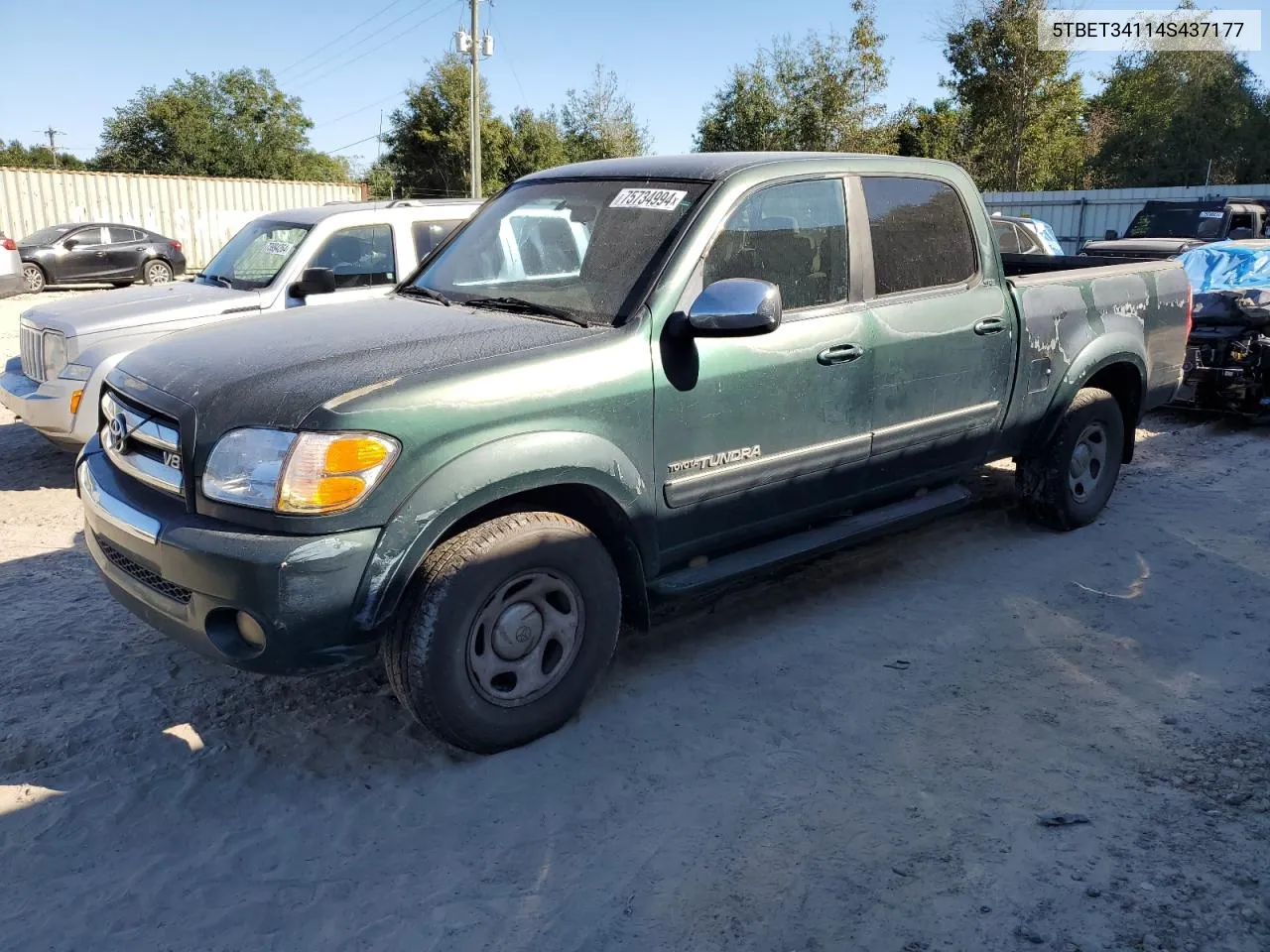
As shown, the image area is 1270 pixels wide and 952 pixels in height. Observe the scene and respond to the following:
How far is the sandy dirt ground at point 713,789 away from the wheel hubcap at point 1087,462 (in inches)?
34.0

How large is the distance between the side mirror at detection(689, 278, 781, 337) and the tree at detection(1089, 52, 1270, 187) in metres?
37.0

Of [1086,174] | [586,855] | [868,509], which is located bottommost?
[586,855]

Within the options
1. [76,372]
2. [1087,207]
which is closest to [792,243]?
[76,372]

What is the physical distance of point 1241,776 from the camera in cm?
A: 322

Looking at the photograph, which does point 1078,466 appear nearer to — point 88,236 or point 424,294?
point 424,294

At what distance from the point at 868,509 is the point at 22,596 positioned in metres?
3.92

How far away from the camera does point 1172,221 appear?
13797 mm

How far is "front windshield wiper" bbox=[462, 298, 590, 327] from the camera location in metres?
3.65

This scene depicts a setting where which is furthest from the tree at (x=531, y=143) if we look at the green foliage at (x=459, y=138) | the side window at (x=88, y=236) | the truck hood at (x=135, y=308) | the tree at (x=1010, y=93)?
the truck hood at (x=135, y=308)

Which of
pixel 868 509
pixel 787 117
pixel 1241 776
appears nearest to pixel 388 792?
pixel 868 509

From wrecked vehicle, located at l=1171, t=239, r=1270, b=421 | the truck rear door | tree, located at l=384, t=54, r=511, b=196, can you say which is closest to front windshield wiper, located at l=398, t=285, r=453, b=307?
the truck rear door

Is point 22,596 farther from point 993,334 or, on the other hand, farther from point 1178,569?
point 1178,569

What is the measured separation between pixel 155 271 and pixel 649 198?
1973 centimetres

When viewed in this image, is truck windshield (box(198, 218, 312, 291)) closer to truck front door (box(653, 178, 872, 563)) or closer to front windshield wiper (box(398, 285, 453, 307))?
front windshield wiper (box(398, 285, 453, 307))
